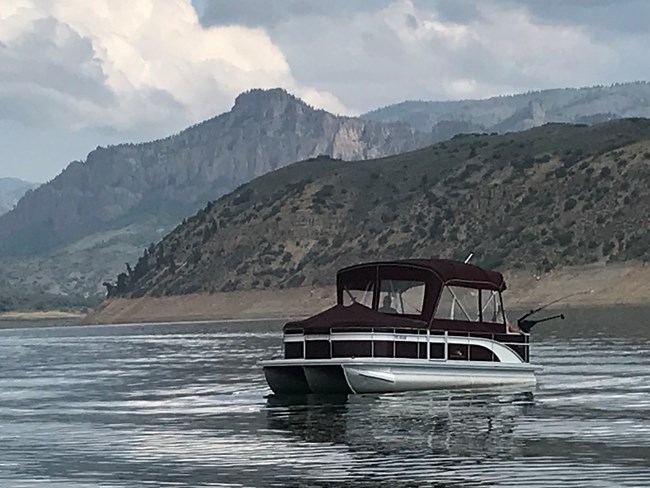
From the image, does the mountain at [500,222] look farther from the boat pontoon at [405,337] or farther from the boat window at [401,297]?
the boat window at [401,297]

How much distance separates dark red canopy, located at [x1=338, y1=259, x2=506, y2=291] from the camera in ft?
154

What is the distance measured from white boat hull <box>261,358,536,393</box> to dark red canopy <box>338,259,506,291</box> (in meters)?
2.65

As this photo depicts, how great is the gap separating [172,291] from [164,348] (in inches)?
3982

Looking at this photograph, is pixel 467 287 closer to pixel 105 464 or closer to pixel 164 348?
pixel 105 464

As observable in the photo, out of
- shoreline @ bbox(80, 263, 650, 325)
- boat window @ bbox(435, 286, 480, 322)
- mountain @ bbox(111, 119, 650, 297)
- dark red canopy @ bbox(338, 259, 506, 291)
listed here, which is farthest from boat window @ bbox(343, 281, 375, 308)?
mountain @ bbox(111, 119, 650, 297)

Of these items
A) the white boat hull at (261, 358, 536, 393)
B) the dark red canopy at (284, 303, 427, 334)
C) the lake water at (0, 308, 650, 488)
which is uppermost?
the dark red canopy at (284, 303, 427, 334)

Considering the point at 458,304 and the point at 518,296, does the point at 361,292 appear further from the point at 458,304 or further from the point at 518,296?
the point at 518,296

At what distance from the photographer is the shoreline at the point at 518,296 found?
447 ft

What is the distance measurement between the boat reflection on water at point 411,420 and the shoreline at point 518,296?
262 ft

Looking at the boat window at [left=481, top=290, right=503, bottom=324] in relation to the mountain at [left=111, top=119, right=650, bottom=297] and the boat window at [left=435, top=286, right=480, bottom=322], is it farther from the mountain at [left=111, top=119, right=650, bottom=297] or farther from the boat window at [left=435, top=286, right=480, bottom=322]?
the mountain at [left=111, top=119, right=650, bottom=297]

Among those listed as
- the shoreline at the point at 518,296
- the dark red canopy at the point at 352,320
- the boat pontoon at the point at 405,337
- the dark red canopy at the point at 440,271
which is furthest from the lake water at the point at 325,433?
the shoreline at the point at 518,296

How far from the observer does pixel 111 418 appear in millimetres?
44094

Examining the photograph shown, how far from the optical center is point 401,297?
156 feet

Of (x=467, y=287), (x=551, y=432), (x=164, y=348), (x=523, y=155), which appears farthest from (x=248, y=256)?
(x=551, y=432)
